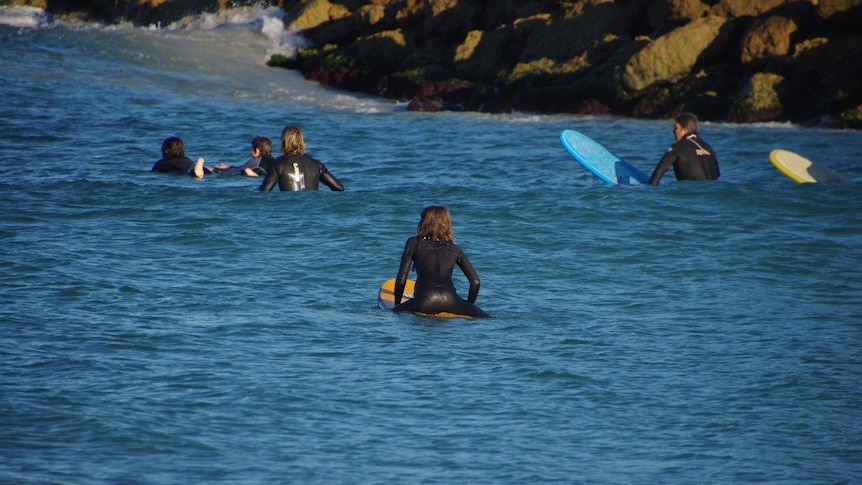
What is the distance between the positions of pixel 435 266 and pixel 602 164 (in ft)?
25.6

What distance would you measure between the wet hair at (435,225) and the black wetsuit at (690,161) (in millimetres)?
6460

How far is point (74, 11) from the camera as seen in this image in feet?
138

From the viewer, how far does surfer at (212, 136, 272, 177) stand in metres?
15.6

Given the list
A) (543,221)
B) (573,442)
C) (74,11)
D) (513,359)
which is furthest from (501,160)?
(74,11)

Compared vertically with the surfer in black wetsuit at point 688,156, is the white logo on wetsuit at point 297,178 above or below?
below

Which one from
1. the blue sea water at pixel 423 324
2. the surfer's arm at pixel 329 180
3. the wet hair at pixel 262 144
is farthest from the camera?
the wet hair at pixel 262 144

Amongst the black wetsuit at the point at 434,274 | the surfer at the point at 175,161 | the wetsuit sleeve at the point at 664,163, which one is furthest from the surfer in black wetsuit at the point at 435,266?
the surfer at the point at 175,161

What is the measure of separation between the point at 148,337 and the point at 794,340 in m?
5.75

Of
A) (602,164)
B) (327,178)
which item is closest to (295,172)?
(327,178)

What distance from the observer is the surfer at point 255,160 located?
615 inches

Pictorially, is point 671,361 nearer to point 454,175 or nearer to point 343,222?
point 343,222

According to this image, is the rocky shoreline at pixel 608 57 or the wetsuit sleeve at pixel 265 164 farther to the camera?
the rocky shoreline at pixel 608 57

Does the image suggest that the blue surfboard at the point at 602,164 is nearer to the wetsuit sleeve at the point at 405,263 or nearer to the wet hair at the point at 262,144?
the wet hair at the point at 262,144

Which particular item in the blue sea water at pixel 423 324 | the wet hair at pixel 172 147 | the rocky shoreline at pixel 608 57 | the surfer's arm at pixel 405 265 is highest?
the rocky shoreline at pixel 608 57
